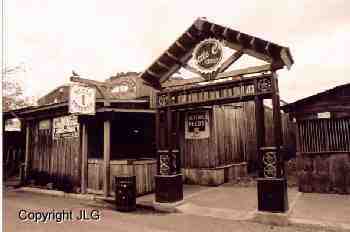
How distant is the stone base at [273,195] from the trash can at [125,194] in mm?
4068

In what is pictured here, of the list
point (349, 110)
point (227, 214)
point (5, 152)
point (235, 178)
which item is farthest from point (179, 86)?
point (5, 152)

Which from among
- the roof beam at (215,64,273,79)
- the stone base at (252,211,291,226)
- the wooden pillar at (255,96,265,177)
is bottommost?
the stone base at (252,211,291,226)

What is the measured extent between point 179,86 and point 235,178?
271 inches

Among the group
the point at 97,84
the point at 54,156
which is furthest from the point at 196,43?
the point at 97,84

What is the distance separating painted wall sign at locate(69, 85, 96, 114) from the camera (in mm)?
11188

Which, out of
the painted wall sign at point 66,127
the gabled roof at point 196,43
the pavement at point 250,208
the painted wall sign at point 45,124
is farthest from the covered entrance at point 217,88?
the painted wall sign at point 45,124

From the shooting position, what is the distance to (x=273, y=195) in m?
8.10

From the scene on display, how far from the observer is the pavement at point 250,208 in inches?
300

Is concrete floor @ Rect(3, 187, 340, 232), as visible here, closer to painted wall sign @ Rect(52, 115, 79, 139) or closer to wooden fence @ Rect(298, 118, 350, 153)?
painted wall sign @ Rect(52, 115, 79, 139)

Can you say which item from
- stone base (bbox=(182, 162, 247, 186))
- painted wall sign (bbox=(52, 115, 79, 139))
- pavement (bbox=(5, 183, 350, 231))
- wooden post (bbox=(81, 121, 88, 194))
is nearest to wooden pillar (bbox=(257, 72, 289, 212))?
pavement (bbox=(5, 183, 350, 231))

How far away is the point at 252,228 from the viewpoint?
749cm

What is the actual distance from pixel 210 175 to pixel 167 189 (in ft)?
14.4

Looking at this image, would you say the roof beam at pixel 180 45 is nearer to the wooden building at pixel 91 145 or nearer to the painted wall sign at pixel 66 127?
the wooden building at pixel 91 145

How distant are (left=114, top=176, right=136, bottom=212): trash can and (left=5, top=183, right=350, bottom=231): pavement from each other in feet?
1.27
